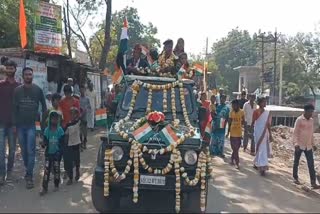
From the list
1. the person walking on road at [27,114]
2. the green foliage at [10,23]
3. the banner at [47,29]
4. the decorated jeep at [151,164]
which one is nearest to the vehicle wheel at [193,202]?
the decorated jeep at [151,164]

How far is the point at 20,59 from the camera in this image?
1484cm

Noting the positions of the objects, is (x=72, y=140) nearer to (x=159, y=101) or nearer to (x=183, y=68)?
(x=159, y=101)

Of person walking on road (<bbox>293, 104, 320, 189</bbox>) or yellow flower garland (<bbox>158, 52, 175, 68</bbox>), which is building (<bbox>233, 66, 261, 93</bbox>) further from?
yellow flower garland (<bbox>158, 52, 175, 68</bbox>)

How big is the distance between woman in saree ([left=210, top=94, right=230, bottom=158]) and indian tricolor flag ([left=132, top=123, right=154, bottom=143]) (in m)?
6.16

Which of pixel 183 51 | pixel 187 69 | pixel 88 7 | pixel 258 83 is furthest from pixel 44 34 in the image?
pixel 258 83

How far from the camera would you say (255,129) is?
1159 cm

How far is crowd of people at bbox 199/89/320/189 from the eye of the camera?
1082cm

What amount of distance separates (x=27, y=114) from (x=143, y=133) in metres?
2.70

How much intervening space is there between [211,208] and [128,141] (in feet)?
6.10

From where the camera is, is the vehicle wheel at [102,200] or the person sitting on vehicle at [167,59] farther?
the person sitting on vehicle at [167,59]

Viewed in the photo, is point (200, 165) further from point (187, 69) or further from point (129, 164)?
point (187, 69)

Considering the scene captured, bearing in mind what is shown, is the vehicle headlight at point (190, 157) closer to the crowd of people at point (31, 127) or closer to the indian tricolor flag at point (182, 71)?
the indian tricolor flag at point (182, 71)

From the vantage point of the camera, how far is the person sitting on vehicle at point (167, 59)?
9242 millimetres

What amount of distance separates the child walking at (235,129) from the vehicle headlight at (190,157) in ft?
Result: 17.6
